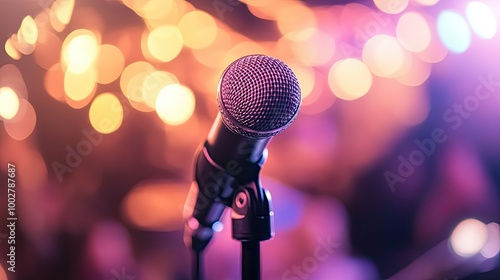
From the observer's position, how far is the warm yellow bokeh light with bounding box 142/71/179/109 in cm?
154

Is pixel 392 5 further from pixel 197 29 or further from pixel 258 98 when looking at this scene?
pixel 258 98

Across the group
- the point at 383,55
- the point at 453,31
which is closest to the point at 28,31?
the point at 383,55

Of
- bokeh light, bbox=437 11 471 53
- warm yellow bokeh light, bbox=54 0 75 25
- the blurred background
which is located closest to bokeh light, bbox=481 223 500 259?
the blurred background

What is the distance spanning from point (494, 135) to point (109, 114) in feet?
4.36

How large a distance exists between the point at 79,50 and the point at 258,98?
95 centimetres

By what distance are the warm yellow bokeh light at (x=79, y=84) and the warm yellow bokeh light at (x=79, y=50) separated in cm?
2

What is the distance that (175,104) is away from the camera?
5.08 ft

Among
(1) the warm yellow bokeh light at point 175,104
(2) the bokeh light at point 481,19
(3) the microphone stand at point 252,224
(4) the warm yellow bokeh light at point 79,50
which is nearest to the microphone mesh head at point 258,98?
(3) the microphone stand at point 252,224

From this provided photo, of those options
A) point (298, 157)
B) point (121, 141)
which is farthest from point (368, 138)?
point (121, 141)

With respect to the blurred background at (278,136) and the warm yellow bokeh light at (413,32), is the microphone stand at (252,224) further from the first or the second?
the warm yellow bokeh light at (413,32)

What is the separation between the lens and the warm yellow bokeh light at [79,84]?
4.96 ft

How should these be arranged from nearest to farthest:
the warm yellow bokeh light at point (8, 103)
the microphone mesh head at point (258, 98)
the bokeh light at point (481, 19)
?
the microphone mesh head at point (258, 98) → the warm yellow bokeh light at point (8, 103) → the bokeh light at point (481, 19)

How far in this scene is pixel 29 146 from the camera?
1484 millimetres

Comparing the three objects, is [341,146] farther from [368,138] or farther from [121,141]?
[121,141]
